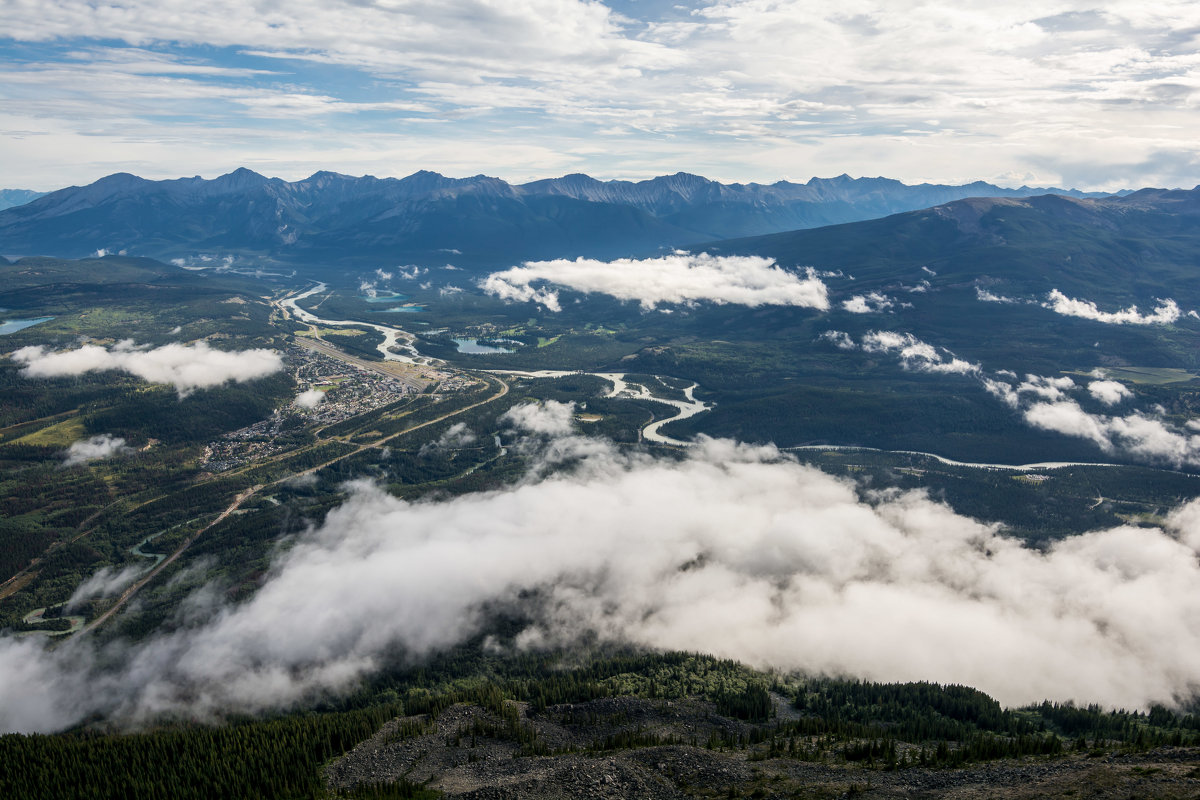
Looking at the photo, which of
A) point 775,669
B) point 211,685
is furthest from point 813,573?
point 211,685

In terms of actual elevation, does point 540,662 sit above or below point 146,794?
below

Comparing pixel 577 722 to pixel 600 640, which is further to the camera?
pixel 600 640

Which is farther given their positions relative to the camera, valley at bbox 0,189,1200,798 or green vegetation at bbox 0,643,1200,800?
valley at bbox 0,189,1200,798

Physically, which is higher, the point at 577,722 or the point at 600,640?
the point at 577,722

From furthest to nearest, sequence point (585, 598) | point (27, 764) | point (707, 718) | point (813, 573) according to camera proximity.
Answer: point (813, 573), point (585, 598), point (707, 718), point (27, 764)

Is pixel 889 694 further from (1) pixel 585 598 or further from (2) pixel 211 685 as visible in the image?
(2) pixel 211 685

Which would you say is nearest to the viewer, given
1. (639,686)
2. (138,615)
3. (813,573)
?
(639,686)

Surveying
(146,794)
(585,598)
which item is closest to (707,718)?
(585,598)

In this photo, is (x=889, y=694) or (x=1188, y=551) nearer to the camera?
(x=889, y=694)

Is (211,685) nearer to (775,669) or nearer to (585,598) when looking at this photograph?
(585,598)

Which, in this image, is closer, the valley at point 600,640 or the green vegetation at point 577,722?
the green vegetation at point 577,722
